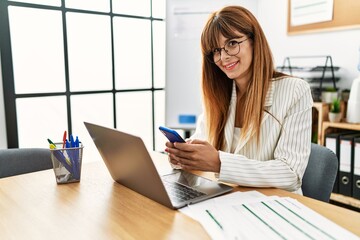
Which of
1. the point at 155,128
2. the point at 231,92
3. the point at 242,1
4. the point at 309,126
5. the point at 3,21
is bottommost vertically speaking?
the point at 155,128

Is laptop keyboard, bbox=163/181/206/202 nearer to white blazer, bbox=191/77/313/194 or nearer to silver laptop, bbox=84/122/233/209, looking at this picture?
silver laptop, bbox=84/122/233/209

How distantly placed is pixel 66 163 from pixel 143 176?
340mm

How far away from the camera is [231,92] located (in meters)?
1.54

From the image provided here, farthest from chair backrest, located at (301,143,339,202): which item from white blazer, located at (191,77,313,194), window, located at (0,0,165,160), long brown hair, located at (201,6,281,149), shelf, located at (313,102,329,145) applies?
window, located at (0,0,165,160)

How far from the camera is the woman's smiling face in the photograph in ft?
4.29

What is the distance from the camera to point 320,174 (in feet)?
4.05

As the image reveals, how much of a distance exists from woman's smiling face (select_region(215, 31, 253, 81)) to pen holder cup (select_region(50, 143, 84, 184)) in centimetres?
65

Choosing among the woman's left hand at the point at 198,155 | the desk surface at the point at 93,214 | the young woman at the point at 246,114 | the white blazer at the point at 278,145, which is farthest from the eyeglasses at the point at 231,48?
the desk surface at the point at 93,214

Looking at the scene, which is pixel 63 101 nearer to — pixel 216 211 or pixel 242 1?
pixel 242 1

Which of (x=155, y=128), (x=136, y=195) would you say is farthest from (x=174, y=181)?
(x=155, y=128)

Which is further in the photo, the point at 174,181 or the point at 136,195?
the point at 174,181

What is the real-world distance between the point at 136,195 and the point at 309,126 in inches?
25.8

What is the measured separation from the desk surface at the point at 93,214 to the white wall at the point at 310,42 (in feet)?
6.10

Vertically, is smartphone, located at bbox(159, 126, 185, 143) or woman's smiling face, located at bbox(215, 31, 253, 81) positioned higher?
woman's smiling face, located at bbox(215, 31, 253, 81)
